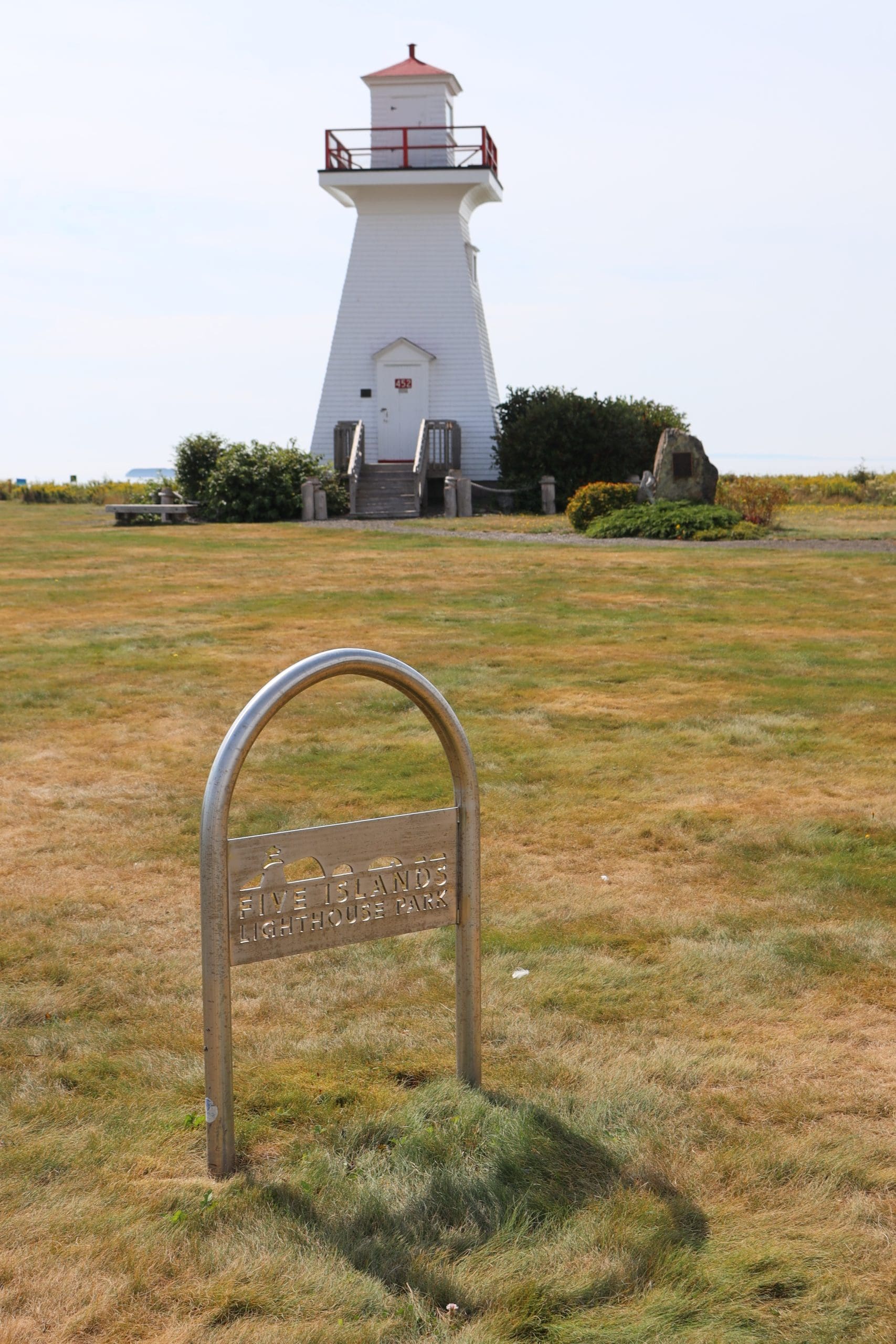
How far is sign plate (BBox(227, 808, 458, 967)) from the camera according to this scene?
3236 mm

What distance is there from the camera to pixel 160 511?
3048cm

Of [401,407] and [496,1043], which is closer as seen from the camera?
[496,1043]

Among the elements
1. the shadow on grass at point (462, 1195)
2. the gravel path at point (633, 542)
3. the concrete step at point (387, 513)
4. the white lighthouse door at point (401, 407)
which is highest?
the white lighthouse door at point (401, 407)

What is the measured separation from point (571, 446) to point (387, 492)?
4.97 metres

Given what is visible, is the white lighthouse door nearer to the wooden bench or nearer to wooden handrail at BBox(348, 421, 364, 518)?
wooden handrail at BBox(348, 421, 364, 518)

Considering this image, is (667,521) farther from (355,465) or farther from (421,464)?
(355,465)

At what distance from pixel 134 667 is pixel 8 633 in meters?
2.80

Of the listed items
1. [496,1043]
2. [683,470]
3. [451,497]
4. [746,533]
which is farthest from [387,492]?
[496,1043]

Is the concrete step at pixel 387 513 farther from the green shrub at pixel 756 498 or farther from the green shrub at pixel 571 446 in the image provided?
the green shrub at pixel 756 498

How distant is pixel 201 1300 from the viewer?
9.14ft

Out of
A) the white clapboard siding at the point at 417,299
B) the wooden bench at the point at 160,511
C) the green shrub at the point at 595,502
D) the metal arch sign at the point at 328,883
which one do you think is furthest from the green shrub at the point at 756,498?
the metal arch sign at the point at 328,883

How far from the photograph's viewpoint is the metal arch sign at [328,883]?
3.19 m

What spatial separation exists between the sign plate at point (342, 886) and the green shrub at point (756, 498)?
23687 millimetres

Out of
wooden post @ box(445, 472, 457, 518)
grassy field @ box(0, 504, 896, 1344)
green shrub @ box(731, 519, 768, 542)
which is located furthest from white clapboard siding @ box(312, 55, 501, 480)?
grassy field @ box(0, 504, 896, 1344)
